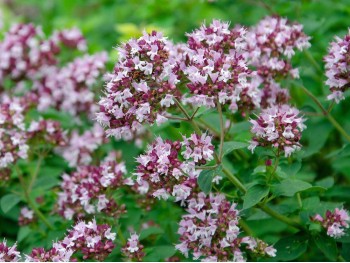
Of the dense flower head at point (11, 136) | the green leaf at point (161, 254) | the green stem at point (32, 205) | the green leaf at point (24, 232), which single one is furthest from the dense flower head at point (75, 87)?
the green leaf at point (161, 254)

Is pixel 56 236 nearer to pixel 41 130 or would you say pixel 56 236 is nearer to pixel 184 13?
pixel 41 130

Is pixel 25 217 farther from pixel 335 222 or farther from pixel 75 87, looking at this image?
pixel 335 222

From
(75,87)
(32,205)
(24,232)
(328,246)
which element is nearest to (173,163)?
(328,246)

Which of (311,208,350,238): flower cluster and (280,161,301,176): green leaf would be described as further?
(280,161,301,176): green leaf

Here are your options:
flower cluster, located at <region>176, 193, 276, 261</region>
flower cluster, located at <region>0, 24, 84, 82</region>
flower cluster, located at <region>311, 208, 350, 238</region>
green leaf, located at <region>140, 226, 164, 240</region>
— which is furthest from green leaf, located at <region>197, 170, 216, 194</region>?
flower cluster, located at <region>0, 24, 84, 82</region>

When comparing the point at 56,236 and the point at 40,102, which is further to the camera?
the point at 40,102

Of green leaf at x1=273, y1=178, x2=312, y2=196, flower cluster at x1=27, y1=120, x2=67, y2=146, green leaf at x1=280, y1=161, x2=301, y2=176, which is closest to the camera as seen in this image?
green leaf at x1=273, y1=178, x2=312, y2=196

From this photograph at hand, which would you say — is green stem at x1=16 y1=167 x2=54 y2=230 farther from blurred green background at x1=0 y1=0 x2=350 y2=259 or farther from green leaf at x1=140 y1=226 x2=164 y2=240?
blurred green background at x1=0 y1=0 x2=350 y2=259

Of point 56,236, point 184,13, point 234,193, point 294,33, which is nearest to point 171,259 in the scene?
point 234,193
